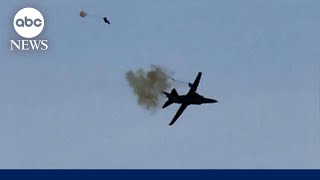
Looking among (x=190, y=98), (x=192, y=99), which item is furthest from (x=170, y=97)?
(x=192, y=99)

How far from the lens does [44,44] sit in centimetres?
15888

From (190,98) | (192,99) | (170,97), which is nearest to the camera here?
(170,97)

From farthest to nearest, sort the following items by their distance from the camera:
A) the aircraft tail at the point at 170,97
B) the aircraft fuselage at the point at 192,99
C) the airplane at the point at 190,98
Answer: the aircraft fuselage at the point at 192,99 < the airplane at the point at 190,98 < the aircraft tail at the point at 170,97

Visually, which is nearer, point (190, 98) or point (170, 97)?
point (170, 97)

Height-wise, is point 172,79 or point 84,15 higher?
point 84,15

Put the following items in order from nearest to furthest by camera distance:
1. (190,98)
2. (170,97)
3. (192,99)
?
(170,97)
(190,98)
(192,99)

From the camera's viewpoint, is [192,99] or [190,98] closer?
[190,98]

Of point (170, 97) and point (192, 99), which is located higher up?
point (192, 99)

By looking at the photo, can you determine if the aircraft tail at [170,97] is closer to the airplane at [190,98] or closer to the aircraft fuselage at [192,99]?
the airplane at [190,98]

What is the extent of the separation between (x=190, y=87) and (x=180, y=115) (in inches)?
488

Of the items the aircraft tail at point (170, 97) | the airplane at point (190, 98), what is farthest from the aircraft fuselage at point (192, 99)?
the aircraft tail at point (170, 97)

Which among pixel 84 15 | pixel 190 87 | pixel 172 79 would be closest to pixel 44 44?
pixel 84 15

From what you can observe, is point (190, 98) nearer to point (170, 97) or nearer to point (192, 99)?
point (192, 99)

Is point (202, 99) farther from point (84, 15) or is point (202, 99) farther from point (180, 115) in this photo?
point (84, 15)
